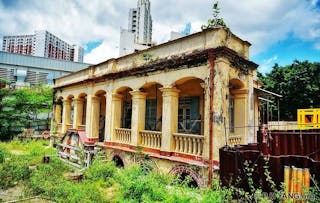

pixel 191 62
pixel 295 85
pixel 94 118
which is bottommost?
pixel 94 118

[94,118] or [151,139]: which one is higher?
[94,118]

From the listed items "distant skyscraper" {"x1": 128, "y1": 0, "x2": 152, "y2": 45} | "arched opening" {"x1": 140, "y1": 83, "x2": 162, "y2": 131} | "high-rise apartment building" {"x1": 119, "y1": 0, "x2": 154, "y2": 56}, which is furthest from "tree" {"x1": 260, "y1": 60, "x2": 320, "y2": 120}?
"distant skyscraper" {"x1": 128, "y1": 0, "x2": 152, "y2": 45}

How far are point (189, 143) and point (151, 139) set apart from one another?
1.88 metres

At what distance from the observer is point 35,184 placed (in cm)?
702

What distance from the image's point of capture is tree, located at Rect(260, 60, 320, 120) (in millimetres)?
22484

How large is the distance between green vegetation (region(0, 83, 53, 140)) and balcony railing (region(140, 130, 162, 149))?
44.2ft

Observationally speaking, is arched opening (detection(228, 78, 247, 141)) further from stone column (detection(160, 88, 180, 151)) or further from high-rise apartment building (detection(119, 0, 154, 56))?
high-rise apartment building (detection(119, 0, 154, 56))

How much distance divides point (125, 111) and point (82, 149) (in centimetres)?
311

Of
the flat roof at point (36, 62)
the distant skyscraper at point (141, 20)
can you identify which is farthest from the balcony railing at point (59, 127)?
the distant skyscraper at point (141, 20)

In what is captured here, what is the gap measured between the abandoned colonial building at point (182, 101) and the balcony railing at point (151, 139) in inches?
1.5

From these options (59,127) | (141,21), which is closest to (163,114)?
(59,127)

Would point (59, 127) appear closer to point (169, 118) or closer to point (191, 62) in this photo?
point (169, 118)

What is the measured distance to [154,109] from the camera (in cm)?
1166

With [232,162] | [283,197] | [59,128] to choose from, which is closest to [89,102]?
[59,128]
